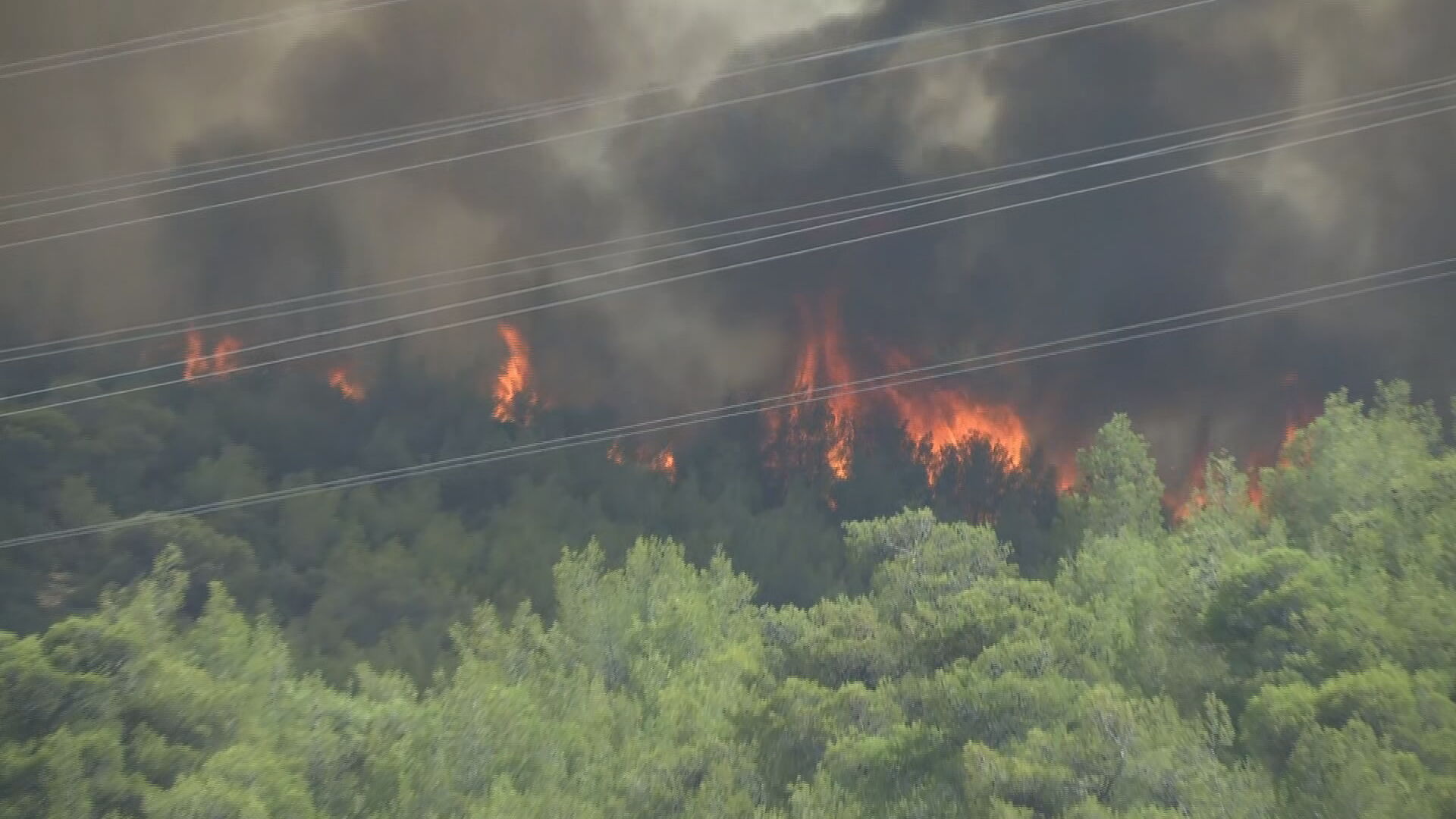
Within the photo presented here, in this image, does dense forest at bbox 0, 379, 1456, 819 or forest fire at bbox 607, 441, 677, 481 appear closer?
dense forest at bbox 0, 379, 1456, 819

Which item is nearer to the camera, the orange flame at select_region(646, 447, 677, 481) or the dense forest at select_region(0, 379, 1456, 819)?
the dense forest at select_region(0, 379, 1456, 819)

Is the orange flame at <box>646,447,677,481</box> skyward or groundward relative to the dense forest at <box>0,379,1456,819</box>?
skyward

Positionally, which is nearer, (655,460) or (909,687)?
(909,687)

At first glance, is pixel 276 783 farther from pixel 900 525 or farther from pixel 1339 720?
pixel 1339 720

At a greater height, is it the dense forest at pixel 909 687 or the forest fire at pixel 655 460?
the forest fire at pixel 655 460

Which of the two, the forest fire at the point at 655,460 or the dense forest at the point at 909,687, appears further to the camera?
the forest fire at the point at 655,460

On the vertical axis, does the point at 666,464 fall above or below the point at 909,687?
above

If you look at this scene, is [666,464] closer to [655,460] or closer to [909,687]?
[655,460]

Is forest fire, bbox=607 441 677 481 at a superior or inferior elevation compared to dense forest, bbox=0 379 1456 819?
superior

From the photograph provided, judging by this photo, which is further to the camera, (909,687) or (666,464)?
(666,464)

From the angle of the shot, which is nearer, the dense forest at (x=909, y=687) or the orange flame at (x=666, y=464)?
the dense forest at (x=909, y=687)

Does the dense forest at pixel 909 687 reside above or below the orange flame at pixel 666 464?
below

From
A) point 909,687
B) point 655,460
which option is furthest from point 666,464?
point 909,687
